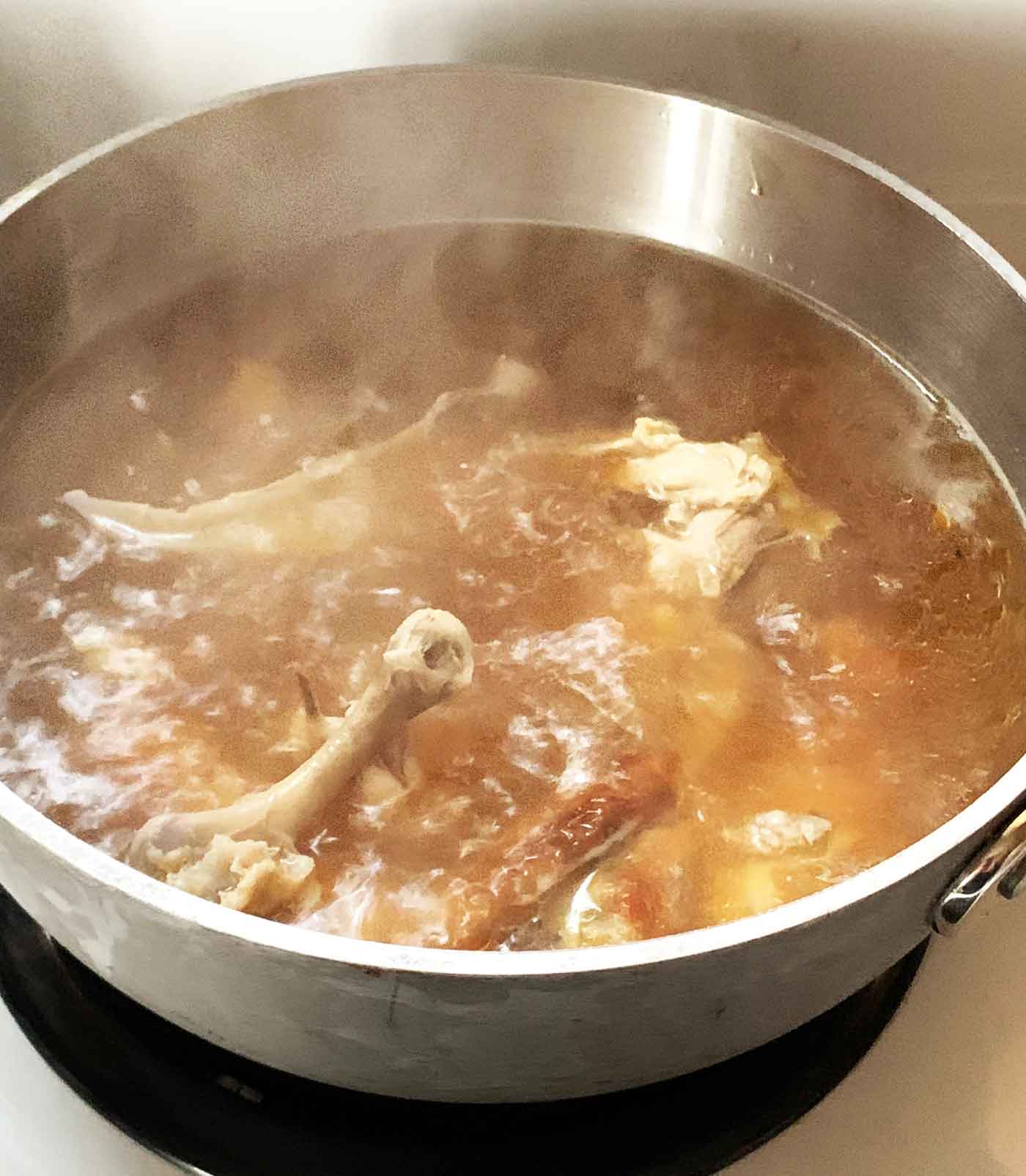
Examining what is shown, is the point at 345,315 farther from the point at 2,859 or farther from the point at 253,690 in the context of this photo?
the point at 2,859

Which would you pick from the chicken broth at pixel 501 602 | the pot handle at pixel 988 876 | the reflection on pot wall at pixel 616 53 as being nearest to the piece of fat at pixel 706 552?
the chicken broth at pixel 501 602

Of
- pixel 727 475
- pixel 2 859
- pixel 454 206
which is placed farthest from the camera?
pixel 454 206

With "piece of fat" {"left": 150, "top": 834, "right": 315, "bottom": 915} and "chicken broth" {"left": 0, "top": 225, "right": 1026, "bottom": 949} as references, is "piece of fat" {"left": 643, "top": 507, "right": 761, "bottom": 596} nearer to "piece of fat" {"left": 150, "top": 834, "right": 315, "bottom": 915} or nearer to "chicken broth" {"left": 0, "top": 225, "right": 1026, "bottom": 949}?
"chicken broth" {"left": 0, "top": 225, "right": 1026, "bottom": 949}

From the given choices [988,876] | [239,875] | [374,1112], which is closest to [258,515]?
[239,875]

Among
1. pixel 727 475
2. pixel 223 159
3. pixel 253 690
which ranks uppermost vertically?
pixel 223 159

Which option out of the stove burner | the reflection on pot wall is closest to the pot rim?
the stove burner

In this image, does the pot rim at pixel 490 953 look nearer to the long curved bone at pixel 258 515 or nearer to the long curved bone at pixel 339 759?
the long curved bone at pixel 339 759

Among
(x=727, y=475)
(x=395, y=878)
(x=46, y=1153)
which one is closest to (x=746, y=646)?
(x=727, y=475)

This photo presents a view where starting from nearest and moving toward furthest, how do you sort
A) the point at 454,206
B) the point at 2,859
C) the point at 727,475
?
1. the point at 2,859
2. the point at 727,475
3. the point at 454,206
